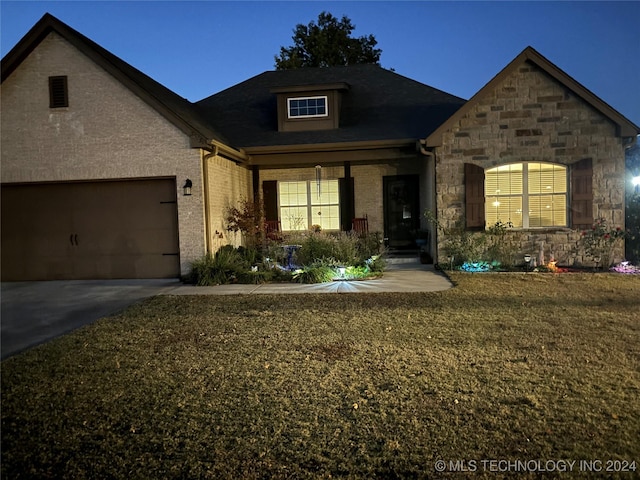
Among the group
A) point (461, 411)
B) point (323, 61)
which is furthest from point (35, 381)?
point (323, 61)

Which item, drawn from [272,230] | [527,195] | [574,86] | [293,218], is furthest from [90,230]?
[574,86]

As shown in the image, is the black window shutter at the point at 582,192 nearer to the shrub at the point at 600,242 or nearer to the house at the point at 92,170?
the shrub at the point at 600,242

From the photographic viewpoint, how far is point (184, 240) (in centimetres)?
1045

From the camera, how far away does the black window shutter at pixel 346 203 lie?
1366 centimetres

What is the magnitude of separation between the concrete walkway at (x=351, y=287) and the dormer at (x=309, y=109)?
5541 millimetres

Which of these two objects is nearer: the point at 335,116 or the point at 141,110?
the point at 141,110

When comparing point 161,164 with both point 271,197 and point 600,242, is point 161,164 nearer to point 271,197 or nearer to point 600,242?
point 271,197

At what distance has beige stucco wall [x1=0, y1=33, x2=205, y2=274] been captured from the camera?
10.3m

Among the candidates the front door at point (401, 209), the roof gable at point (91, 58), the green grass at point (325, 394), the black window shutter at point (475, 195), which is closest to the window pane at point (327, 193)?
the front door at point (401, 209)

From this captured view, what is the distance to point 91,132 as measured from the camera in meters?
10.5

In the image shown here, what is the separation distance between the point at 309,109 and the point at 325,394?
36.4ft

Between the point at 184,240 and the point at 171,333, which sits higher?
the point at 184,240

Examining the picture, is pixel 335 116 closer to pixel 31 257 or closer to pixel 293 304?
pixel 293 304

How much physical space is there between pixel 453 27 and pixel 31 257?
17337mm
